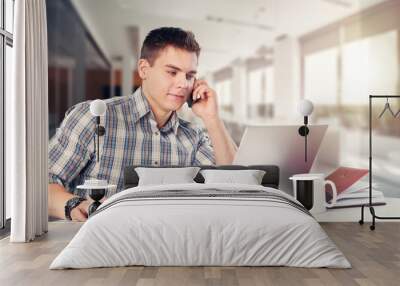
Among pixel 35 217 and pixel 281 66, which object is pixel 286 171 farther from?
pixel 35 217

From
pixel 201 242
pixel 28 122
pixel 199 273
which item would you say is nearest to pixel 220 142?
pixel 28 122

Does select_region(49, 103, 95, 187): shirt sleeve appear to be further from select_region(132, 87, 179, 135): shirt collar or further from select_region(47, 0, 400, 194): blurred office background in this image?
select_region(132, 87, 179, 135): shirt collar

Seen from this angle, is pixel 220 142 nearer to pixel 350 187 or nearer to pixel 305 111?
pixel 305 111

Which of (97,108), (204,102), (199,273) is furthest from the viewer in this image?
(204,102)

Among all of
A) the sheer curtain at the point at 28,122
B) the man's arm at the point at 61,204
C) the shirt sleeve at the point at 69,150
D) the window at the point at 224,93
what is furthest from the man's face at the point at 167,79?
the man's arm at the point at 61,204

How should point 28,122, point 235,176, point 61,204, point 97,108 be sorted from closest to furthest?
point 28,122, point 235,176, point 97,108, point 61,204

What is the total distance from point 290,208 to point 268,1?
2.82m

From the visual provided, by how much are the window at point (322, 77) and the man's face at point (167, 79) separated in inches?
49.3

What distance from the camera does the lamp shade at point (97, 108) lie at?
623cm

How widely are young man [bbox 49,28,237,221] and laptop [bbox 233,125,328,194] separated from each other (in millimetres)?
162

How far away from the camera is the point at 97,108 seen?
623 cm

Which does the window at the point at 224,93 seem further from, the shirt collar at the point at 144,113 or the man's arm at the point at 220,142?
the shirt collar at the point at 144,113

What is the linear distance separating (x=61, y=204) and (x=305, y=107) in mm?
2602

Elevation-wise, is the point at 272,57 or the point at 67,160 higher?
the point at 272,57
